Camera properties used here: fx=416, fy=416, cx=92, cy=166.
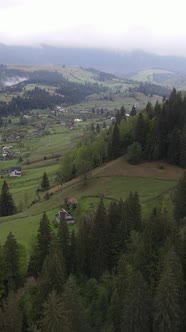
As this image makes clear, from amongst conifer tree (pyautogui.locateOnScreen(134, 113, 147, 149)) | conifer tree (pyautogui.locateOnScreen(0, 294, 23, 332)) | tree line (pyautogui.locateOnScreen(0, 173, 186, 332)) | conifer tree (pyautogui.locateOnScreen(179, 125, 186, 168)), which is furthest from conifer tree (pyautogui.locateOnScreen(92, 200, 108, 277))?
conifer tree (pyautogui.locateOnScreen(134, 113, 147, 149))

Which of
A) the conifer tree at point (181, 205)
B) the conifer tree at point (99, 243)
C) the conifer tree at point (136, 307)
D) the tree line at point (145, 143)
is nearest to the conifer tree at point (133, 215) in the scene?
the conifer tree at point (99, 243)

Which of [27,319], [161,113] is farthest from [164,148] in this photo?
[27,319]

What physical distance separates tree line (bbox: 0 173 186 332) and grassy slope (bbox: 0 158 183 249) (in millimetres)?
12142

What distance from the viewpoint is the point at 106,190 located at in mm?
91062

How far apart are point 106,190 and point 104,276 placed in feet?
123

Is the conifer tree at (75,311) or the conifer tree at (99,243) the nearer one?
the conifer tree at (75,311)

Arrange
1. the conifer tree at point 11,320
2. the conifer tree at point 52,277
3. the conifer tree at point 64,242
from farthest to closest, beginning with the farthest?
the conifer tree at point 64,242, the conifer tree at point 52,277, the conifer tree at point 11,320

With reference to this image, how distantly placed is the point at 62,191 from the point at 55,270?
48.9m

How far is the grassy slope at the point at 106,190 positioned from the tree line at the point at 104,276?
12.1 metres

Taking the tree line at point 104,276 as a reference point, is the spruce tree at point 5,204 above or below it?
below

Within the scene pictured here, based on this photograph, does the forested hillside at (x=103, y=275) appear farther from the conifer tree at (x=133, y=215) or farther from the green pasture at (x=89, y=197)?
the green pasture at (x=89, y=197)

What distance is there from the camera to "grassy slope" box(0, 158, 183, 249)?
8150 cm

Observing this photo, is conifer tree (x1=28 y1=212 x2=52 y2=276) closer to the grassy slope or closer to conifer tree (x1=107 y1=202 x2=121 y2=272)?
conifer tree (x1=107 y1=202 x2=121 y2=272)

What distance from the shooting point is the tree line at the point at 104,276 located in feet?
139
